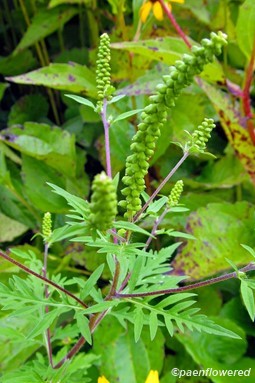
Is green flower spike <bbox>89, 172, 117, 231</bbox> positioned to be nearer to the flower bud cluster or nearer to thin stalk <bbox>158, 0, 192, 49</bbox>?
the flower bud cluster

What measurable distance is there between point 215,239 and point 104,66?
47 centimetres

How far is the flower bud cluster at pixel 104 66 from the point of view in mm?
429

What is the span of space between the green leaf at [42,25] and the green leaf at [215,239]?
0.59m

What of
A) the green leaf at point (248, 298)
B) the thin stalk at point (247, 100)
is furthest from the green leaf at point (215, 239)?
the green leaf at point (248, 298)

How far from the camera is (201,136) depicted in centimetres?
44

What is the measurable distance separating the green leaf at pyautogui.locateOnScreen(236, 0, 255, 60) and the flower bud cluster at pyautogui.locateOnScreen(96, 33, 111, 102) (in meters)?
0.54

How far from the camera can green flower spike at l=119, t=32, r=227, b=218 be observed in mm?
304

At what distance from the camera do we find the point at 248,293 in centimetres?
42

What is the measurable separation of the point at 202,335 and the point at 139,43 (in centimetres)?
52

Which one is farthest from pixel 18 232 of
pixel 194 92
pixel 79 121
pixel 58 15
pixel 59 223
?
pixel 58 15

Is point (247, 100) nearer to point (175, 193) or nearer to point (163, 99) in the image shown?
point (175, 193)

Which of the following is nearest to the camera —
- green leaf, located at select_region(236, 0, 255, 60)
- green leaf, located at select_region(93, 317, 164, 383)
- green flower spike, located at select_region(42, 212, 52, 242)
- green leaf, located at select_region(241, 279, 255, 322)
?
green leaf, located at select_region(241, 279, 255, 322)

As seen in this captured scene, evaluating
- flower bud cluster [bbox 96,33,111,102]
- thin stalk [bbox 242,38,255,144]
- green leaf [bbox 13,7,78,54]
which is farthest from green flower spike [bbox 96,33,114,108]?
green leaf [bbox 13,7,78,54]

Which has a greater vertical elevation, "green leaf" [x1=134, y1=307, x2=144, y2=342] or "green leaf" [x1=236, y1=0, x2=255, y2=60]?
"green leaf" [x1=236, y1=0, x2=255, y2=60]
